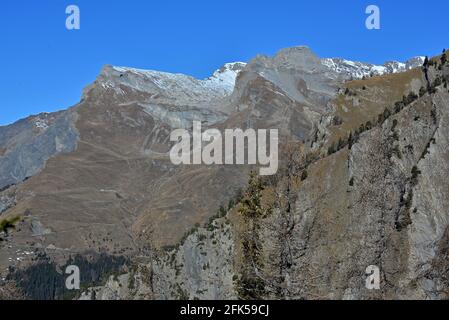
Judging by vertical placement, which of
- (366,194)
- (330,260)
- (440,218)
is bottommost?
(330,260)

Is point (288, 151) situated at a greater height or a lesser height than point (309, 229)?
greater

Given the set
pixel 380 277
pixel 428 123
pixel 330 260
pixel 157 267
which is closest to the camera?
pixel 380 277

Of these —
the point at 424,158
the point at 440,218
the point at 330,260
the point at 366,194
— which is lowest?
the point at 330,260

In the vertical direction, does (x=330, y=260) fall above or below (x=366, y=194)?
below

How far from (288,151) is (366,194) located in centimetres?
474

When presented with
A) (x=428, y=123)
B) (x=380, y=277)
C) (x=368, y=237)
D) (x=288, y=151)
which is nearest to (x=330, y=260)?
(x=368, y=237)

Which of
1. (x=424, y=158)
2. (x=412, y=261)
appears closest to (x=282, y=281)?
(x=412, y=261)

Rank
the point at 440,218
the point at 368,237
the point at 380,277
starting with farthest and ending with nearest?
the point at 440,218 < the point at 368,237 < the point at 380,277

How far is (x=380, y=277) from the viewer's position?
31.4 metres

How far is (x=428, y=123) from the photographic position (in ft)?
655

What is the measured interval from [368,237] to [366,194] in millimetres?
3008

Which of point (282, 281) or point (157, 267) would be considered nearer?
point (282, 281)
